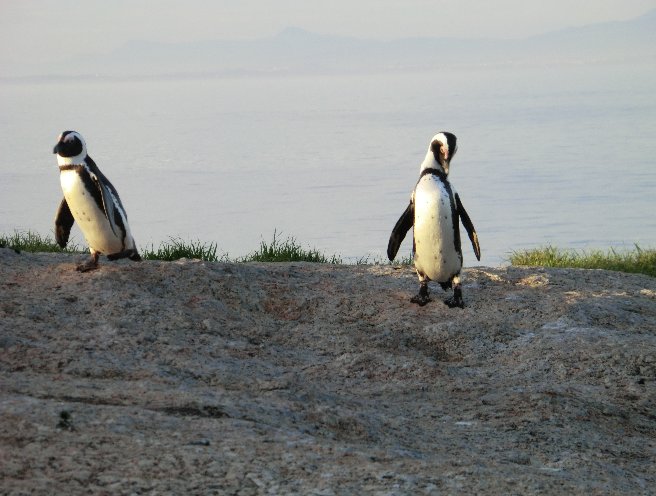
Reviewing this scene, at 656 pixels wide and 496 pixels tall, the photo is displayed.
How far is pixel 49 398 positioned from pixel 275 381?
1210 mm

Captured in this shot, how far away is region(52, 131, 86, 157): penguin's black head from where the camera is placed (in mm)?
6617

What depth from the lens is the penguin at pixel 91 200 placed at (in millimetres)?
6613

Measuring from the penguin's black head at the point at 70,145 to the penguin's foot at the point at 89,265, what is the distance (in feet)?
2.36

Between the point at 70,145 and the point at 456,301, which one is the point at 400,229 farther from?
the point at 70,145

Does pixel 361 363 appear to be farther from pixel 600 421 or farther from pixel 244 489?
pixel 244 489

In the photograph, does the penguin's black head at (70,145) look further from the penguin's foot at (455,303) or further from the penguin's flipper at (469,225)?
the penguin's foot at (455,303)

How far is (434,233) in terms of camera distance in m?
6.80

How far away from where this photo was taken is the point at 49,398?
4465 millimetres

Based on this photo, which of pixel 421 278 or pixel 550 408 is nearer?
pixel 550 408

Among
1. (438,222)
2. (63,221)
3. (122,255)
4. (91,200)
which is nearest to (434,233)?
(438,222)

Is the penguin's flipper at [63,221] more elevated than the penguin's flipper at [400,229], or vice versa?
the penguin's flipper at [63,221]

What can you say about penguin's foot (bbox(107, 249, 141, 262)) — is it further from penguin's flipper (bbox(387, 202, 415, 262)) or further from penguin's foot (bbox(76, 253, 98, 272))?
penguin's flipper (bbox(387, 202, 415, 262))

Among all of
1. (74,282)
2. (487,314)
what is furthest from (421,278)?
(74,282)

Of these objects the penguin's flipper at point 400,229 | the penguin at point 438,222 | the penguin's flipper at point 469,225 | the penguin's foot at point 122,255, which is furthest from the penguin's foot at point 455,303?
the penguin's foot at point 122,255
